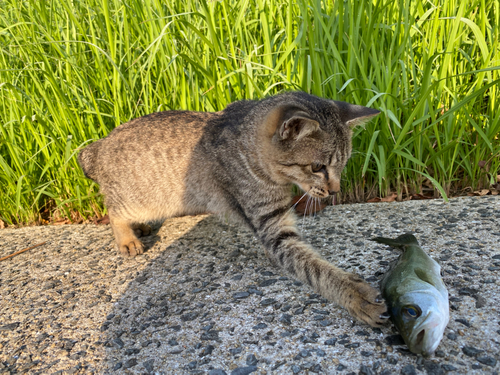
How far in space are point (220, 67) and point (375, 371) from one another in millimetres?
2329

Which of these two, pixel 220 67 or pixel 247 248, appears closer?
pixel 247 248

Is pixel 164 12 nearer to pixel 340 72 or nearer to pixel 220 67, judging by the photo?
pixel 220 67

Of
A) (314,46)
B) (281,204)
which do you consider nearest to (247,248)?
(281,204)

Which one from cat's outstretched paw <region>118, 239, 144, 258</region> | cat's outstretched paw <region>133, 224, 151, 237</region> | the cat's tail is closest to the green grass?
the cat's tail

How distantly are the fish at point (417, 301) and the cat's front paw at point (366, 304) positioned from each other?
0.04 metres

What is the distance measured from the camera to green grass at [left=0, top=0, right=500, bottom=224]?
2.68m

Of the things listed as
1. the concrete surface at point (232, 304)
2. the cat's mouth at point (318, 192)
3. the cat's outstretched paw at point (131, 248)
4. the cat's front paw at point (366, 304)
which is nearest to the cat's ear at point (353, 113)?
the cat's mouth at point (318, 192)

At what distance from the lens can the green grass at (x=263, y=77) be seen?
2.68 meters

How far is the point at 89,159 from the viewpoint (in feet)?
10.0

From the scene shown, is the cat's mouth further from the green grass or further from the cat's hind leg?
the cat's hind leg

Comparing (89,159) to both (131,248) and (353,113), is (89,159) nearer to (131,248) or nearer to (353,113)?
(131,248)

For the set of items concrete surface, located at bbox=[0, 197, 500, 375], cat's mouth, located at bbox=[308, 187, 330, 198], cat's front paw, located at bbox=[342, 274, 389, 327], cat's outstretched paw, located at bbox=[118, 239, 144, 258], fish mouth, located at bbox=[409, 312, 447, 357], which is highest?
cat's mouth, located at bbox=[308, 187, 330, 198]

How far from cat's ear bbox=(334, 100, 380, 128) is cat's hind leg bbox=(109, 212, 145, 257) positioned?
1.70 m

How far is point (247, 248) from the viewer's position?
105 inches
